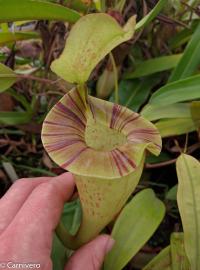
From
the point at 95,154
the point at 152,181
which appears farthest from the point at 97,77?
the point at 95,154

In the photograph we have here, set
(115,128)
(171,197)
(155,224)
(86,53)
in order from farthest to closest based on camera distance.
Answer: (171,197) < (155,224) < (115,128) < (86,53)

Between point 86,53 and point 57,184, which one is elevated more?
point 86,53

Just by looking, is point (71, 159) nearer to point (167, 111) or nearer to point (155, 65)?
point (167, 111)

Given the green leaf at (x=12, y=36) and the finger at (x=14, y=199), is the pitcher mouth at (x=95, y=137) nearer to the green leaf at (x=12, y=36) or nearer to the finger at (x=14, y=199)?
the finger at (x=14, y=199)

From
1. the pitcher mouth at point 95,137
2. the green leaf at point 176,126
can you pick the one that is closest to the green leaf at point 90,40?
the pitcher mouth at point 95,137

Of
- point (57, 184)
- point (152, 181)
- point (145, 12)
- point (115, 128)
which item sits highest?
point (145, 12)

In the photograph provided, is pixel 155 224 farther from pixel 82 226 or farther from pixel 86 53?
pixel 86 53

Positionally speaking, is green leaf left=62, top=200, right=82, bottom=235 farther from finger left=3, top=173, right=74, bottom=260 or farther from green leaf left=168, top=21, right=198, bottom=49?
green leaf left=168, top=21, right=198, bottom=49
